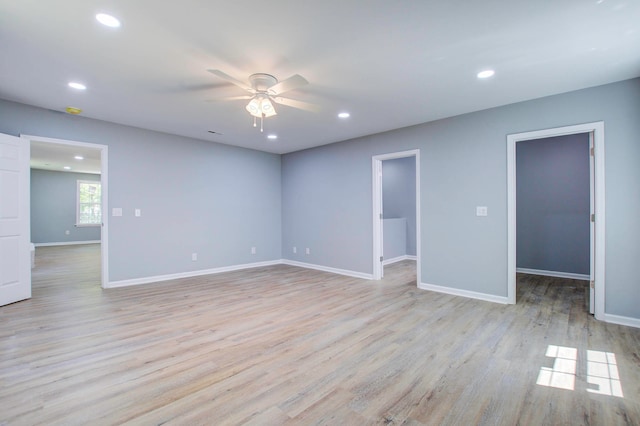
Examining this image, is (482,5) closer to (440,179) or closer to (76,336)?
(440,179)

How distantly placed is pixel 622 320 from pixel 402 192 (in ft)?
16.1

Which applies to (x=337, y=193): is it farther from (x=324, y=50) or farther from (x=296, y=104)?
(x=324, y=50)

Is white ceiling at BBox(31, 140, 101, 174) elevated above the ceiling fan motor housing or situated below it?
above

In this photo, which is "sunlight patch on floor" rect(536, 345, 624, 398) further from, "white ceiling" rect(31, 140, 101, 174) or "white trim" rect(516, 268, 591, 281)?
"white ceiling" rect(31, 140, 101, 174)

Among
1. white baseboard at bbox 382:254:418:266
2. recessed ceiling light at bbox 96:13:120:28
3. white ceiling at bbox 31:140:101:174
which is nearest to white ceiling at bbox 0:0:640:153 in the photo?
recessed ceiling light at bbox 96:13:120:28

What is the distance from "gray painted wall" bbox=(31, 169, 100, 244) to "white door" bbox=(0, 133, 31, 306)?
8.02 metres

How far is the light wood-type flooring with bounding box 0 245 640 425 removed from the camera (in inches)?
68.7

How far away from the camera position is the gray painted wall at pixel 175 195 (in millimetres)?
4467

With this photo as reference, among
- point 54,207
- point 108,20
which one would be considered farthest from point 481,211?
point 54,207

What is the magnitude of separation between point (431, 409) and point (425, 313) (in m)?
1.76

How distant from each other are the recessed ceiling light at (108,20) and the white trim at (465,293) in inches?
183

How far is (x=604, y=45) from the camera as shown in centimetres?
245

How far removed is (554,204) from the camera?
5.44 metres

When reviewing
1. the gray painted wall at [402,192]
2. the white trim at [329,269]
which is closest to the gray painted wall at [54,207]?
the white trim at [329,269]
